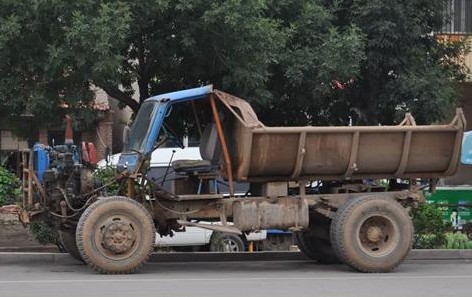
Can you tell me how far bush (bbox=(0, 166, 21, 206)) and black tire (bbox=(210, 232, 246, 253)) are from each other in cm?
391

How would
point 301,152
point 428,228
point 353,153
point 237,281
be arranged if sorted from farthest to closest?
point 428,228 → point 353,153 → point 301,152 → point 237,281

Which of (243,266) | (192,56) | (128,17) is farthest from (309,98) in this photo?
(128,17)

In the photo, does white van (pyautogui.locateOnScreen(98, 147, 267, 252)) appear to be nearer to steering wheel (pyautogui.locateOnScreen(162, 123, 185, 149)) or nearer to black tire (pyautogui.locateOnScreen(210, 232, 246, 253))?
black tire (pyautogui.locateOnScreen(210, 232, 246, 253))

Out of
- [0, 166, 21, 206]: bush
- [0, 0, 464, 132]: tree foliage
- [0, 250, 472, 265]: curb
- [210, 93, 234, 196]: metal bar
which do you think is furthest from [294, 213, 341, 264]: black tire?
[0, 166, 21, 206]: bush

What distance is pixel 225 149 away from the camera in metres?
10.9

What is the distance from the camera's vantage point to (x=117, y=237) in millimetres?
10391

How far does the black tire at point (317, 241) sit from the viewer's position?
1179 cm

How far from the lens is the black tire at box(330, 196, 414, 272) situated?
10.9 meters

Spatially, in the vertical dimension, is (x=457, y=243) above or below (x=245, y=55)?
below

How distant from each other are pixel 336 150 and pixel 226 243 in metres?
5.00

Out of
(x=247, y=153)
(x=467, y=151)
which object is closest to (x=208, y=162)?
(x=247, y=153)

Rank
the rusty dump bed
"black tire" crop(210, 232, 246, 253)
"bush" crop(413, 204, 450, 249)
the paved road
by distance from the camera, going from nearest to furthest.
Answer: the paved road < the rusty dump bed < "bush" crop(413, 204, 450, 249) < "black tire" crop(210, 232, 246, 253)

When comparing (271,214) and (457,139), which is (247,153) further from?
(457,139)

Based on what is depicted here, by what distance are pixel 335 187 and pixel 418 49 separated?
4.06 meters
